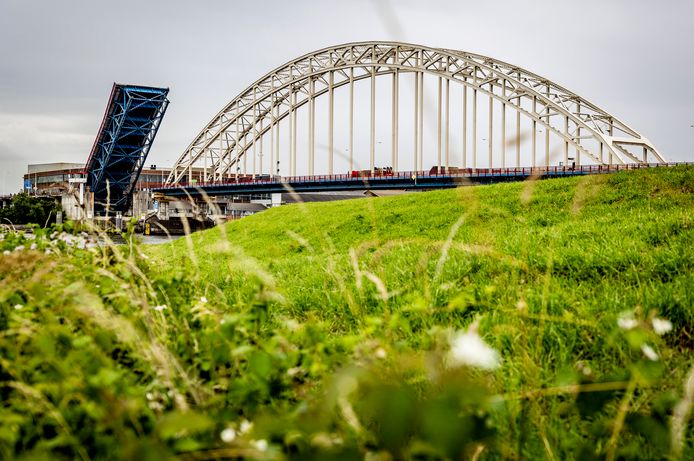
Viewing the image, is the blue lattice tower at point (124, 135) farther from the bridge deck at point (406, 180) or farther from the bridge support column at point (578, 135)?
the bridge support column at point (578, 135)

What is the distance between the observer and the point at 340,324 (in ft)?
13.6

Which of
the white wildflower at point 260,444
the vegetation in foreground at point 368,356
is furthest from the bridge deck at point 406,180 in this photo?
the white wildflower at point 260,444

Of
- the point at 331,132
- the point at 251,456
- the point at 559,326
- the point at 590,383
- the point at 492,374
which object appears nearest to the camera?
the point at 251,456

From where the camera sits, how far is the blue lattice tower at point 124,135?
4259 centimetres

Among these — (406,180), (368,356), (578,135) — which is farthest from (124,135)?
(368,356)

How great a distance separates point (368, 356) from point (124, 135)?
46910 mm

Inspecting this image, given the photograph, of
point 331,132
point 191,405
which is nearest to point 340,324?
point 191,405

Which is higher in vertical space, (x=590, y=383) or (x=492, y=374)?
(x=590, y=383)

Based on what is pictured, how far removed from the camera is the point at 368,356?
1927mm

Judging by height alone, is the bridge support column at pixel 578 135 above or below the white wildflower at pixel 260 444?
above

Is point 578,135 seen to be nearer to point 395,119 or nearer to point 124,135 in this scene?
point 395,119

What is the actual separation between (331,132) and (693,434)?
227 feet

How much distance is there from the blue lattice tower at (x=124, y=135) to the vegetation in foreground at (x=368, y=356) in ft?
127

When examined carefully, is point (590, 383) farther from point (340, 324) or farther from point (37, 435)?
point (340, 324)
